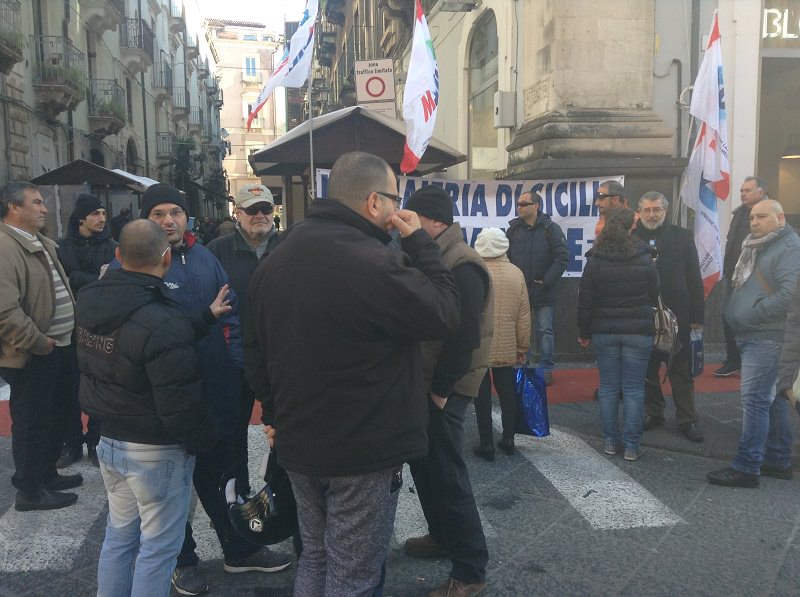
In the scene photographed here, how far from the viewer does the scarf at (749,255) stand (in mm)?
4348

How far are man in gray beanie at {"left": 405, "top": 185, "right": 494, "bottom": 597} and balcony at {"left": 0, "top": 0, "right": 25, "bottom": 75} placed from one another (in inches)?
496

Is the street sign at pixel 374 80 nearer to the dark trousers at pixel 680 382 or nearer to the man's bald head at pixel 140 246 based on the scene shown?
the dark trousers at pixel 680 382

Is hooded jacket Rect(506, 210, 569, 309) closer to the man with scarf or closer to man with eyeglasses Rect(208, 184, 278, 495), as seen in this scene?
the man with scarf

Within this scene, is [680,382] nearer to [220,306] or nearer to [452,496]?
[452,496]

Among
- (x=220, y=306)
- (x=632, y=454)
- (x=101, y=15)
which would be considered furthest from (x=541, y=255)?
(x=101, y=15)

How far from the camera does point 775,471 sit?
4551 mm

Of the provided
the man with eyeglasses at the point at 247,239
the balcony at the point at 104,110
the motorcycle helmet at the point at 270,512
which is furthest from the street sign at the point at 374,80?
the balcony at the point at 104,110

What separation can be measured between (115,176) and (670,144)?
969 centimetres

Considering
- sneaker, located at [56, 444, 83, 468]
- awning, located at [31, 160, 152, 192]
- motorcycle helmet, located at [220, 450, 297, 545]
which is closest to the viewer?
motorcycle helmet, located at [220, 450, 297, 545]

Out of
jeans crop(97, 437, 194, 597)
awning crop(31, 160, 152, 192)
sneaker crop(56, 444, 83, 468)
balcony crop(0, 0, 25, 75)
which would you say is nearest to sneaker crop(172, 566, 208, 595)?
jeans crop(97, 437, 194, 597)

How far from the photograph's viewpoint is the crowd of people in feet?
7.06

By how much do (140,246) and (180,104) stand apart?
40335 millimetres

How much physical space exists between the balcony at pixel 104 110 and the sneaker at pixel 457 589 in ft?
66.8

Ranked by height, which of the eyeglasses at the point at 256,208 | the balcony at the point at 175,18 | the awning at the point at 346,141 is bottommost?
the eyeglasses at the point at 256,208
